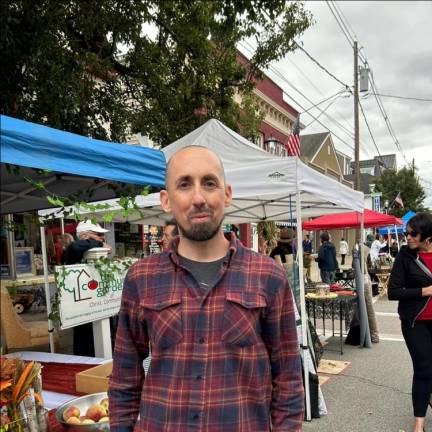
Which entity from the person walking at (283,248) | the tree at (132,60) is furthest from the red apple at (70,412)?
the person walking at (283,248)

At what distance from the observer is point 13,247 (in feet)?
34.1

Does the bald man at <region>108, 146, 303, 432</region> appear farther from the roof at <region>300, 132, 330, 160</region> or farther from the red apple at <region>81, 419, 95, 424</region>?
the roof at <region>300, 132, 330, 160</region>

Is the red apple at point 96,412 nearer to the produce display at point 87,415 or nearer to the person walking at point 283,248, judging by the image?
the produce display at point 87,415

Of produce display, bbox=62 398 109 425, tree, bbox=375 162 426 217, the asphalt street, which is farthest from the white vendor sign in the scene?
tree, bbox=375 162 426 217

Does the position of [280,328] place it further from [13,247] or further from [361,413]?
[13,247]

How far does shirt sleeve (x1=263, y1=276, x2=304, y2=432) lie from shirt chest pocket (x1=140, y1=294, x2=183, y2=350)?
317mm

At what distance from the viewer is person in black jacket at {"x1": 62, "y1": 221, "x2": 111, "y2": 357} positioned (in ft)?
15.9

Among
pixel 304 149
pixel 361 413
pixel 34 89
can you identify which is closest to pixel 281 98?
pixel 304 149

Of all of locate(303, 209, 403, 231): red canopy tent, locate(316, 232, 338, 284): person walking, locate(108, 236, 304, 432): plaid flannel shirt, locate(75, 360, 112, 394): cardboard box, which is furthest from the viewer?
locate(316, 232, 338, 284): person walking

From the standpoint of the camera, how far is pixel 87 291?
401 cm

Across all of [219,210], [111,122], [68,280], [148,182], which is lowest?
[68,280]

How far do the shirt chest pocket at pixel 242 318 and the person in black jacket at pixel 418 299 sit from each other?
262 cm

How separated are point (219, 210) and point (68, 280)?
263 cm

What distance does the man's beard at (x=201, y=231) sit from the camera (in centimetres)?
156
